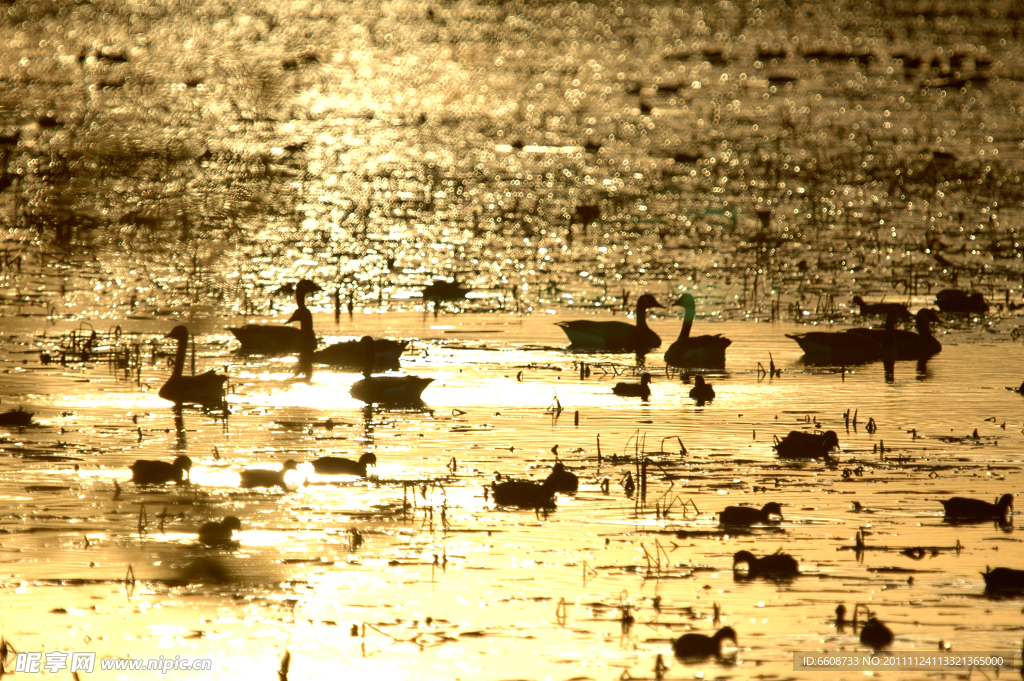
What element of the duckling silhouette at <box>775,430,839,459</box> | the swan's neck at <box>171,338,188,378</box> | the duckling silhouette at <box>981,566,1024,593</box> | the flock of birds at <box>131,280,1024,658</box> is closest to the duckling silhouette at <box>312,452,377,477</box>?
the flock of birds at <box>131,280,1024,658</box>

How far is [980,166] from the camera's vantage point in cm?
3488

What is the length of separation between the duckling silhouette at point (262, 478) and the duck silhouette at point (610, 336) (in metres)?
7.53

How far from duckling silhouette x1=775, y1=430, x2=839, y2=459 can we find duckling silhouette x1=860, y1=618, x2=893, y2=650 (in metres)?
4.62

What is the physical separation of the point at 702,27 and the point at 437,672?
9112 centimetres

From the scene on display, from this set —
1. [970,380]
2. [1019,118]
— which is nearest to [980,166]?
[1019,118]

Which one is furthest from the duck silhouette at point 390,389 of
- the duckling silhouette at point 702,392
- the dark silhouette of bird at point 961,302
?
the dark silhouette of bird at point 961,302

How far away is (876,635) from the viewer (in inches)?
308

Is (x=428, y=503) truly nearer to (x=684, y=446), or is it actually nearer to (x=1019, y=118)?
(x=684, y=446)

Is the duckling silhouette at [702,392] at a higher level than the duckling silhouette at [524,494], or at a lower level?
higher

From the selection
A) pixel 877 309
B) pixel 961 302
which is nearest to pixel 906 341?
pixel 877 309

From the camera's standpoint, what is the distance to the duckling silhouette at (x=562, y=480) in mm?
10961

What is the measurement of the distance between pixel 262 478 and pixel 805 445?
4273mm

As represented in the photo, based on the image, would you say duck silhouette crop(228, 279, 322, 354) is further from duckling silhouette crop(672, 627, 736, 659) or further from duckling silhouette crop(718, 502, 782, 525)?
duckling silhouette crop(672, 627, 736, 659)

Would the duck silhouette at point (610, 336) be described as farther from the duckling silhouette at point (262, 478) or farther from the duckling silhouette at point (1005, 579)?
the duckling silhouette at point (1005, 579)
